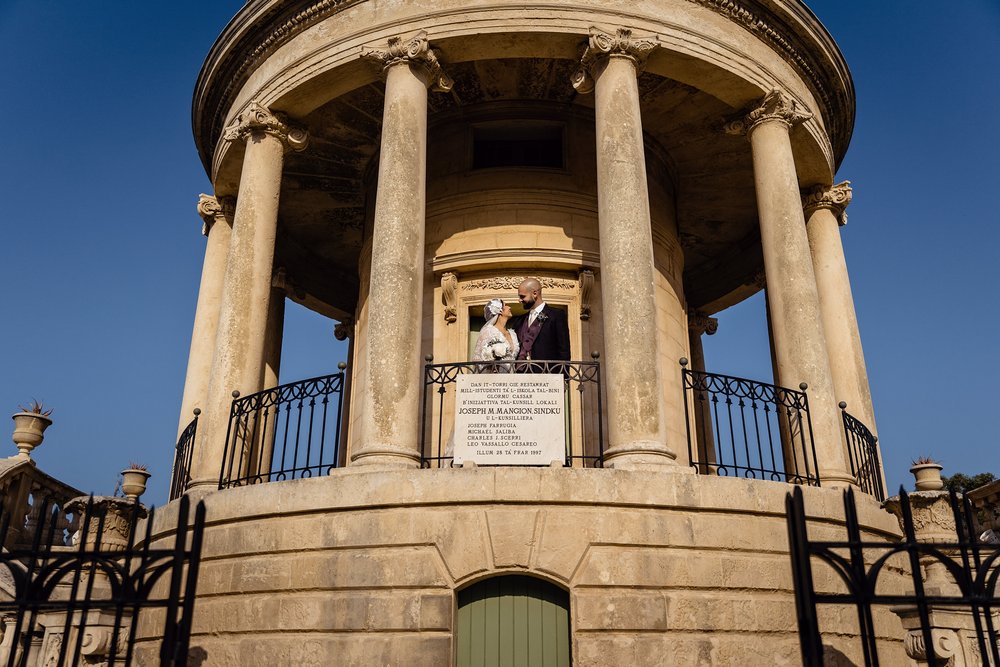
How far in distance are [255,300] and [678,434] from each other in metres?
8.13

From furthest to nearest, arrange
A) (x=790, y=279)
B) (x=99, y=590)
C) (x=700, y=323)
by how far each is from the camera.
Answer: (x=700, y=323), (x=790, y=279), (x=99, y=590)

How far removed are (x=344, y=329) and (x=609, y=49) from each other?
12973 millimetres

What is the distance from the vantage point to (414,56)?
1373 centimetres

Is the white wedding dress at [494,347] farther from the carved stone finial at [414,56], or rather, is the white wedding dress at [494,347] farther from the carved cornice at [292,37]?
the carved cornice at [292,37]

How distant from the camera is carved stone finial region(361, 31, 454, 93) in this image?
1372cm

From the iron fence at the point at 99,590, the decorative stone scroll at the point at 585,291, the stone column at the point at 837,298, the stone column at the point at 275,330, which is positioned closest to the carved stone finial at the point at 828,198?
the stone column at the point at 837,298

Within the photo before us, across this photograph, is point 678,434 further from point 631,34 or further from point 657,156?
point 631,34

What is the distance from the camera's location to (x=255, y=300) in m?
14.2

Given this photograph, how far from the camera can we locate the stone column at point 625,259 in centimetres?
1111

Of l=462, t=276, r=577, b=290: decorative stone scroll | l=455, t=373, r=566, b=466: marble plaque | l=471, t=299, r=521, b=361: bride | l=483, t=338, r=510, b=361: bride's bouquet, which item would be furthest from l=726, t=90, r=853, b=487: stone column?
l=483, t=338, r=510, b=361: bride's bouquet

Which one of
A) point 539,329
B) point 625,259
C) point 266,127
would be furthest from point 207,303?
point 625,259

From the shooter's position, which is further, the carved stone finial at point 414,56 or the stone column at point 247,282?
the carved stone finial at point 414,56

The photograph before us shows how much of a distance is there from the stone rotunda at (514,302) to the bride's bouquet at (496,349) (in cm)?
109

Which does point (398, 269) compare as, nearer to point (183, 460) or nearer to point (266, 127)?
point (266, 127)
